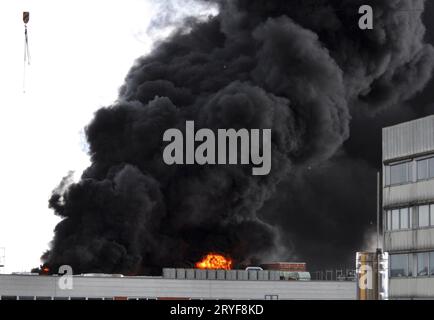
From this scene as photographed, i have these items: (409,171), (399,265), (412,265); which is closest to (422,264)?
(412,265)

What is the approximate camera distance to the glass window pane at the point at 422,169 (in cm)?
4009

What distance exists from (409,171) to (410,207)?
1.70m

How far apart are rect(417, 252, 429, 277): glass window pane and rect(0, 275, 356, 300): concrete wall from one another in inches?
1400

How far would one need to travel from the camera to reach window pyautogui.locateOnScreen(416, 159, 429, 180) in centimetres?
4009

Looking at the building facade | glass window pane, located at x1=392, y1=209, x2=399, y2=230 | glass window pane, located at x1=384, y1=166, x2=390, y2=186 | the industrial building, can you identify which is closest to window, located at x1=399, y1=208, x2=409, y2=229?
the building facade

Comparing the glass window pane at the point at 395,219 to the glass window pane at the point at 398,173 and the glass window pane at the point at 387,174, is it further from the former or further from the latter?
the glass window pane at the point at 387,174

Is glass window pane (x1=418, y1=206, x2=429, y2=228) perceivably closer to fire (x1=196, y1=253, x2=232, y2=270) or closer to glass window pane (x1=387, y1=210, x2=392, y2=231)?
glass window pane (x1=387, y1=210, x2=392, y2=231)

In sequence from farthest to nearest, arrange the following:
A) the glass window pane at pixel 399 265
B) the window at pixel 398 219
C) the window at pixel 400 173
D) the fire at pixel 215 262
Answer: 1. the fire at pixel 215 262
2. the window at pixel 400 173
3. the glass window pane at pixel 399 265
4. the window at pixel 398 219

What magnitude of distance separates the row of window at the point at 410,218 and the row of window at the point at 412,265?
4.24ft

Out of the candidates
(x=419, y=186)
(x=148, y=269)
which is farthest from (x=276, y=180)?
(x=419, y=186)

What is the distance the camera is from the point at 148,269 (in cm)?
10175

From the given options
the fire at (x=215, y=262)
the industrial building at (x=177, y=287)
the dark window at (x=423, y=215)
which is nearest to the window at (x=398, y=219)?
the dark window at (x=423, y=215)
